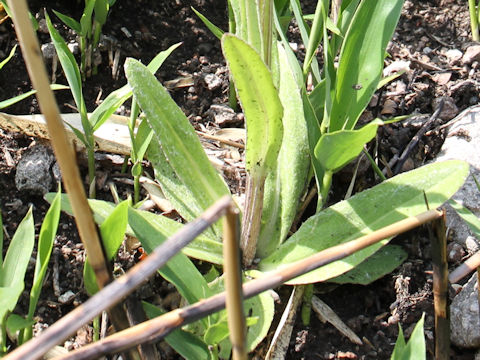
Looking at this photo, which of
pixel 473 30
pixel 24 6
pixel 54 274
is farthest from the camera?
pixel 473 30

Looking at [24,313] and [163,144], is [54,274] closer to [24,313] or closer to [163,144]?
[24,313]

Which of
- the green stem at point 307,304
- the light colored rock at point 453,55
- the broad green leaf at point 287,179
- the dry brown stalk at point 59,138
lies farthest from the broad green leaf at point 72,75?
the light colored rock at point 453,55

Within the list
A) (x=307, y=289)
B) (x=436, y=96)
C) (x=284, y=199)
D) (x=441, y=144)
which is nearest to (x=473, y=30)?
(x=436, y=96)

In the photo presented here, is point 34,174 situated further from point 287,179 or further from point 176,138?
point 287,179

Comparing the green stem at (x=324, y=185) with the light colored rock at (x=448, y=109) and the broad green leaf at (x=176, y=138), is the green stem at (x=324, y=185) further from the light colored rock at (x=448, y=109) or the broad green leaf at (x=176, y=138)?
the light colored rock at (x=448, y=109)

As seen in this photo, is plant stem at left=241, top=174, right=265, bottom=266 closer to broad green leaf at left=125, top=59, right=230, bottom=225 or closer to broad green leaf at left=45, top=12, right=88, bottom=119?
broad green leaf at left=125, top=59, right=230, bottom=225

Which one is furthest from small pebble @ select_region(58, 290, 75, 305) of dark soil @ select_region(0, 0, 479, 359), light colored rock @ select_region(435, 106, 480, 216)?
light colored rock @ select_region(435, 106, 480, 216)
